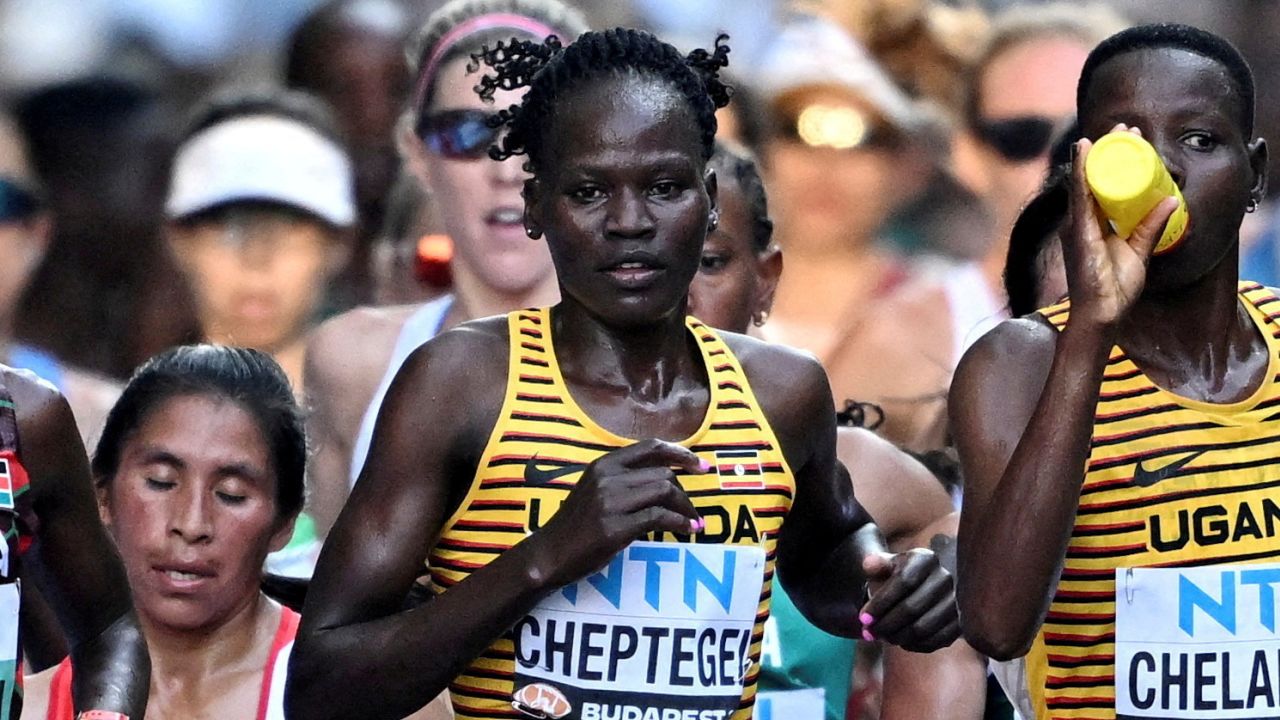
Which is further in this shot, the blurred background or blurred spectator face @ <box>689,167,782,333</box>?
the blurred background

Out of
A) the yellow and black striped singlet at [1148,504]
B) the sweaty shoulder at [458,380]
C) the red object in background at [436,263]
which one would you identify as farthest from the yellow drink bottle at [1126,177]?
the red object in background at [436,263]

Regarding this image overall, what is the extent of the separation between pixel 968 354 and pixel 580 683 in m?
Result: 0.77

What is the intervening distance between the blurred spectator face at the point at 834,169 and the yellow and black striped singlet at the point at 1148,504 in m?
4.20

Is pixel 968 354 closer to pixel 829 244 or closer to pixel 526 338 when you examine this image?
pixel 526 338

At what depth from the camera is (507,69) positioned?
3.93 metres

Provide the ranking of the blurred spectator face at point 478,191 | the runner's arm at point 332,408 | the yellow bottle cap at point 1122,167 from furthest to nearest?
the blurred spectator face at point 478,191, the runner's arm at point 332,408, the yellow bottle cap at point 1122,167

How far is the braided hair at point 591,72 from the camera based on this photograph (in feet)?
12.4

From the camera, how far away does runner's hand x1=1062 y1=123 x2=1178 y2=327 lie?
11.3 feet

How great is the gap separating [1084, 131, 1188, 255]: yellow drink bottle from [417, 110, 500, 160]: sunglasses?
2.81 metres

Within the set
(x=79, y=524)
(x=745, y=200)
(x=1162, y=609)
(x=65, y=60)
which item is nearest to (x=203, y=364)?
(x=79, y=524)

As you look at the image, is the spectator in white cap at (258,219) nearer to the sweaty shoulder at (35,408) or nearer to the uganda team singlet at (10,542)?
A: the sweaty shoulder at (35,408)

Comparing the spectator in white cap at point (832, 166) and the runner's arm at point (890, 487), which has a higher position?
the spectator in white cap at point (832, 166)

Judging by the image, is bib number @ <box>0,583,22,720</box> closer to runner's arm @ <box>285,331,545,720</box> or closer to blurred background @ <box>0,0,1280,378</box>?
runner's arm @ <box>285,331,545,720</box>

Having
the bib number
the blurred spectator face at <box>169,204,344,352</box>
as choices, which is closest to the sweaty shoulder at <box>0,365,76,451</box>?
the bib number
